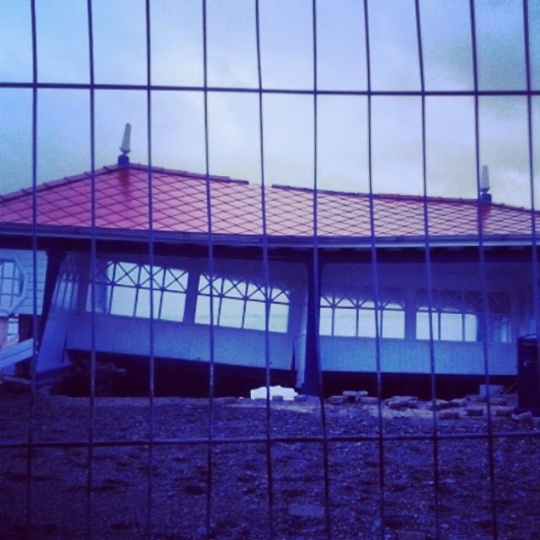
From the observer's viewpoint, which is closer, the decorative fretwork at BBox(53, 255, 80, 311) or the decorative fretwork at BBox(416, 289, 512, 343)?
the decorative fretwork at BBox(53, 255, 80, 311)

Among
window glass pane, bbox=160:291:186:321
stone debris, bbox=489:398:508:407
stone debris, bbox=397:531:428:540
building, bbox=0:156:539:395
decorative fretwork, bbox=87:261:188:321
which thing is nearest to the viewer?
stone debris, bbox=397:531:428:540

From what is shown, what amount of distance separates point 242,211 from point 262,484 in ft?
23.1

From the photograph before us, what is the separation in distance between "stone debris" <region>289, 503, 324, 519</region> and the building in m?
7.35

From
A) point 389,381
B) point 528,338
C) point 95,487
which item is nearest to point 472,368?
point 389,381

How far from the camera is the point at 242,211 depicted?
11.0 metres

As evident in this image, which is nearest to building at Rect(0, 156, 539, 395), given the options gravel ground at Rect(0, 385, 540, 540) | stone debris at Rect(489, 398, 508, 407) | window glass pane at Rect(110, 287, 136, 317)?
window glass pane at Rect(110, 287, 136, 317)

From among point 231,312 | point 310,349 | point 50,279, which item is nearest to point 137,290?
point 50,279

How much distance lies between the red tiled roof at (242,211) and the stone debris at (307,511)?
6815 millimetres

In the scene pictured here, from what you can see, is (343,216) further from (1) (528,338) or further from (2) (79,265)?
(2) (79,265)

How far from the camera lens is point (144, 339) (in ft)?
39.0

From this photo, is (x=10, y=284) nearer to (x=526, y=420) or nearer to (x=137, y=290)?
(x=137, y=290)

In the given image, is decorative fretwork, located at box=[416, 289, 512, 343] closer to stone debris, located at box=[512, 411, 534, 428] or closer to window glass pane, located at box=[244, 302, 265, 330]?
window glass pane, located at box=[244, 302, 265, 330]

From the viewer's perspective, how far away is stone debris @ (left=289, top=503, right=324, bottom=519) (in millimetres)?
3455

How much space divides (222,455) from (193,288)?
6.80 metres
